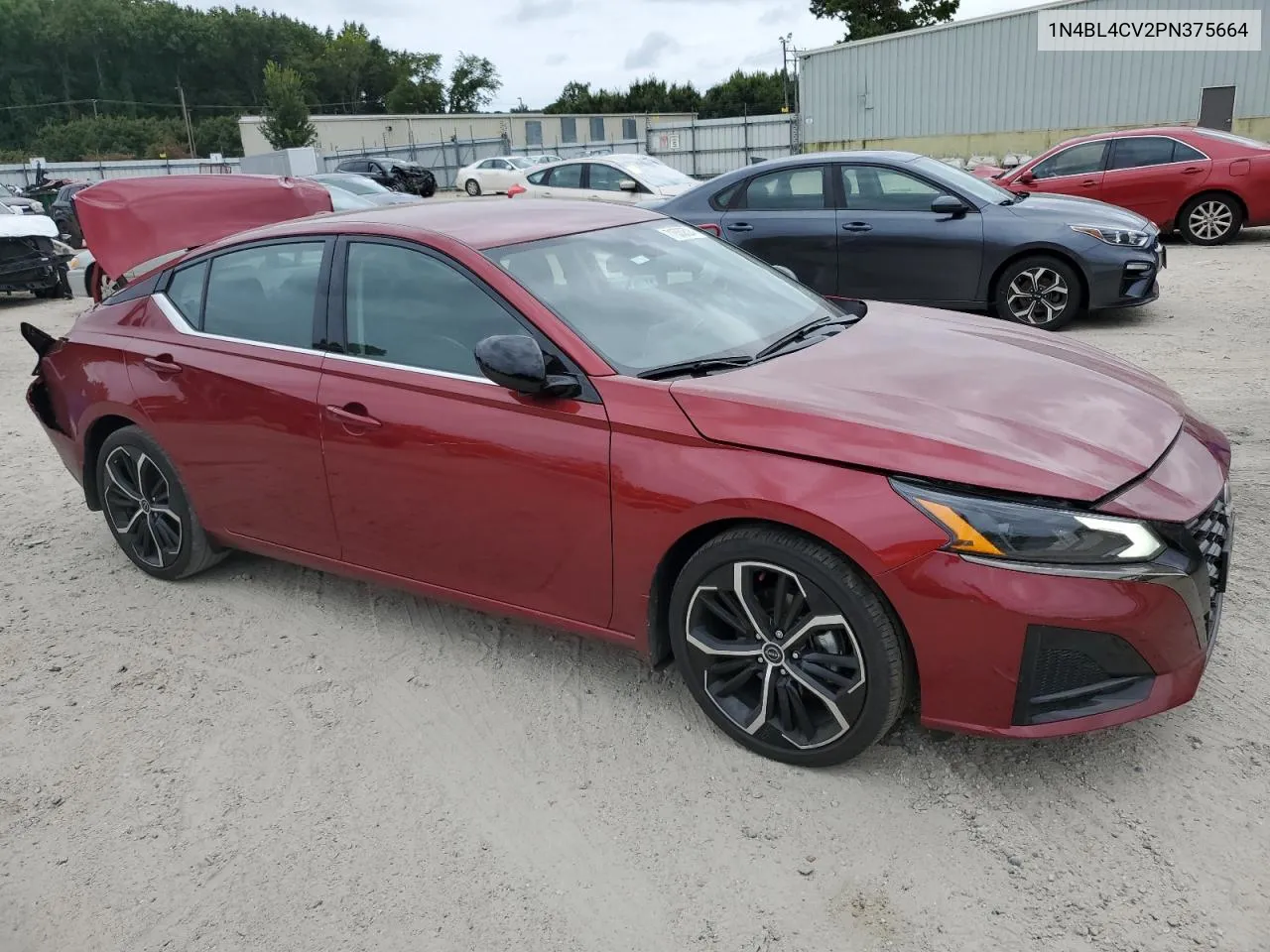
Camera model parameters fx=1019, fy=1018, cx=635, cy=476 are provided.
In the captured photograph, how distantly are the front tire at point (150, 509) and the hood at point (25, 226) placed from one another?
11.3 meters

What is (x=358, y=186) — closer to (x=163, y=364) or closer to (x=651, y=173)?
(x=651, y=173)

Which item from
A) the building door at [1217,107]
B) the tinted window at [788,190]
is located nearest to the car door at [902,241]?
the tinted window at [788,190]

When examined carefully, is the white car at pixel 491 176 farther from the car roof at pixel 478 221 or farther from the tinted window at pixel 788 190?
the car roof at pixel 478 221

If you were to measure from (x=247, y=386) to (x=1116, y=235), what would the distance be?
7.13m

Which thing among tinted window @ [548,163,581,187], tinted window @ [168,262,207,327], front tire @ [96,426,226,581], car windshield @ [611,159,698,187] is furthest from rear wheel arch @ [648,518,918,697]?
tinted window @ [548,163,581,187]

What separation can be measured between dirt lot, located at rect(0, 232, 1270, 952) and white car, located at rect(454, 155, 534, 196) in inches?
1070

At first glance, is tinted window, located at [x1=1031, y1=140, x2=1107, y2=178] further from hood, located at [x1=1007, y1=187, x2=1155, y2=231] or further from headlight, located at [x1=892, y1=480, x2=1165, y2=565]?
headlight, located at [x1=892, y1=480, x2=1165, y2=565]

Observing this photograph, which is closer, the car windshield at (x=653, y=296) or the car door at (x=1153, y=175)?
the car windshield at (x=653, y=296)

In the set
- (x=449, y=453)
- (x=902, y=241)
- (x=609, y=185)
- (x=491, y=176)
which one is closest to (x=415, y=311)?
(x=449, y=453)

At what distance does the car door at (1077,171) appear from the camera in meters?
12.9

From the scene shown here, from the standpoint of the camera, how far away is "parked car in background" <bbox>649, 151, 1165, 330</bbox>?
27.1 ft

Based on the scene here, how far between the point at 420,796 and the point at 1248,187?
1302 cm

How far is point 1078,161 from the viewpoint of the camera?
42.9 feet

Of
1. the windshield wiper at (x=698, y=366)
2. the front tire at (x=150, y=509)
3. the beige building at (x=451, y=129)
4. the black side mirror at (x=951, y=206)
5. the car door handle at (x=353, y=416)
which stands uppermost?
the beige building at (x=451, y=129)
